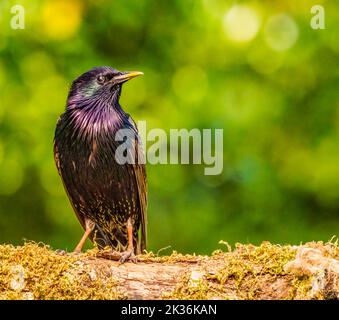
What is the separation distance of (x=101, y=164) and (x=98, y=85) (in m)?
0.74

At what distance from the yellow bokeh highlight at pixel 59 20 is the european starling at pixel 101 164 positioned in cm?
167

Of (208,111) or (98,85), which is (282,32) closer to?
(208,111)

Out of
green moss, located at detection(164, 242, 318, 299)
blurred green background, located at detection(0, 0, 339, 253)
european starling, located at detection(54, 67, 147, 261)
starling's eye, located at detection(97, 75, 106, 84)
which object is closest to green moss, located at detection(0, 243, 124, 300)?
green moss, located at detection(164, 242, 318, 299)

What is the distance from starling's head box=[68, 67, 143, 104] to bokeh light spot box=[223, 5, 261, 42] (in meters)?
1.72

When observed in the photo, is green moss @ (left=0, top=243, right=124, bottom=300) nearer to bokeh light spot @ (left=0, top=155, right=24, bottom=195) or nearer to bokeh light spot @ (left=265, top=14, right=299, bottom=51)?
bokeh light spot @ (left=0, top=155, right=24, bottom=195)

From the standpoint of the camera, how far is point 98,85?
731cm

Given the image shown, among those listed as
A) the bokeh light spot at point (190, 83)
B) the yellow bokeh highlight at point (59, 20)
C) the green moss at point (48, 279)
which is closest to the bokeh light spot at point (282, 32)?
the bokeh light spot at point (190, 83)

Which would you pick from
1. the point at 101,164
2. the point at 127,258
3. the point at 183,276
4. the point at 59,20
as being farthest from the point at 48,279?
the point at 59,20

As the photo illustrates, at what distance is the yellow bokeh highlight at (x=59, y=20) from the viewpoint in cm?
884

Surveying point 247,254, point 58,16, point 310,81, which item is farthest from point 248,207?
point 247,254

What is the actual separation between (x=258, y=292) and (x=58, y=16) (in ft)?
14.6

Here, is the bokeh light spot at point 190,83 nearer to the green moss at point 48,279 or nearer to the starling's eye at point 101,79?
the starling's eye at point 101,79

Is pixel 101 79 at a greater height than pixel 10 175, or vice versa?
pixel 101 79

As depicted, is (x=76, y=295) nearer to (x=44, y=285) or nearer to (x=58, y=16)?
(x=44, y=285)
